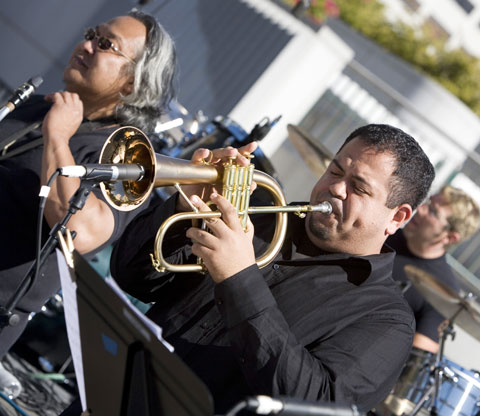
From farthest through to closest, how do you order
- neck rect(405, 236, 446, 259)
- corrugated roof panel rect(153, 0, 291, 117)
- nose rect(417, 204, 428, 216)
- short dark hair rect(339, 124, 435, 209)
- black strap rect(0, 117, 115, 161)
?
corrugated roof panel rect(153, 0, 291, 117), nose rect(417, 204, 428, 216), neck rect(405, 236, 446, 259), black strap rect(0, 117, 115, 161), short dark hair rect(339, 124, 435, 209)

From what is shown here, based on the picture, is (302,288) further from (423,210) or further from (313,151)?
(423,210)

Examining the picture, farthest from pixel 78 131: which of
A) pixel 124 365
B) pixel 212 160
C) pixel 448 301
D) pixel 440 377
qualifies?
pixel 440 377

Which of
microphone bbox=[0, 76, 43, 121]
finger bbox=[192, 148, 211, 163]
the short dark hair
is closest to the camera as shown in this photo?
finger bbox=[192, 148, 211, 163]

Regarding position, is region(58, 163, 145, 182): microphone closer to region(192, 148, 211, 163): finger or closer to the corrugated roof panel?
region(192, 148, 211, 163): finger

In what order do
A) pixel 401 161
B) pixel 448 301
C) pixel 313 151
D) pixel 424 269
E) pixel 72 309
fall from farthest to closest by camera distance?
pixel 424 269 < pixel 313 151 < pixel 448 301 < pixel 401 161 < pixel 72 309

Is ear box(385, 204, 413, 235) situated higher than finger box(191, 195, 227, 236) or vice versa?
ear box(385, 204, 413, 235)

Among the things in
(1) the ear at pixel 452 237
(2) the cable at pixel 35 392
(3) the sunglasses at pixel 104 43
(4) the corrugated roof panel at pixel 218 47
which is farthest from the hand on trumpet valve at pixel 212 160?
(4) the corrugated roof panel at pixel 218 47

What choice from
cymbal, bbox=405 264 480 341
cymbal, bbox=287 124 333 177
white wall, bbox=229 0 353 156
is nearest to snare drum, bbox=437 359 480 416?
cymbal, bbox=405 264 480 341

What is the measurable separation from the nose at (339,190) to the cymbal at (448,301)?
234 centimetres

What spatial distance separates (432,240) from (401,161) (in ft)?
9.71

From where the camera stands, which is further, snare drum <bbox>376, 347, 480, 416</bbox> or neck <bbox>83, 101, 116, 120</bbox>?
snare drum <bbox>376, 347, 480, 416</bbox>

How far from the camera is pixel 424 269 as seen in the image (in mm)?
5434

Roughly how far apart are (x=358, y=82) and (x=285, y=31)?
3.20 ft

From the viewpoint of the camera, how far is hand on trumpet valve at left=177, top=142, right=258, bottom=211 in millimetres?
2506
